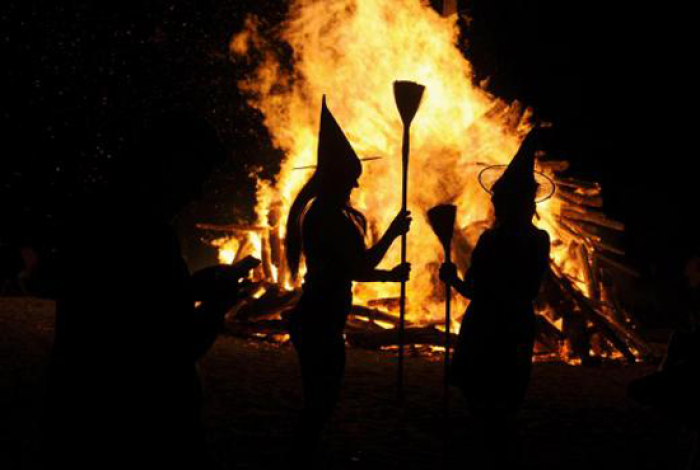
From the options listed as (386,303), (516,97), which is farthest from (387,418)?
(516,97)

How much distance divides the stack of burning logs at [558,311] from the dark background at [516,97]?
806 centimetres

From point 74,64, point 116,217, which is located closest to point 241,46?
point 74,64

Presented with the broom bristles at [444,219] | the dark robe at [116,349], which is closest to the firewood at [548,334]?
the broom bristles at [444,219]

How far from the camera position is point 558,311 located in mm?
10422

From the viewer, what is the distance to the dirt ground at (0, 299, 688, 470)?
15.9ft

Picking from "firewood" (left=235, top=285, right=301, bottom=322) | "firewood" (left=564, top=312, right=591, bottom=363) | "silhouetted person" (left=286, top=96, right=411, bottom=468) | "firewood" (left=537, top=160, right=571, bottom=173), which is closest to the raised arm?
"silhouetted person" (left=286, top=96, right=411, bottom=468)

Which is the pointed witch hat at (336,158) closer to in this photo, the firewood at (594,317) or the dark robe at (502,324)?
the dark robe at (502,324)

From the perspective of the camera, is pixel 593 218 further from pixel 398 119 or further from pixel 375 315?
pixel 375 315

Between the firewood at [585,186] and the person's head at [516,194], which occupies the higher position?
the firewood at [585,186]

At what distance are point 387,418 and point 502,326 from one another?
8.46ft

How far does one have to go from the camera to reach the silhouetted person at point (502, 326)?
368 centimetres

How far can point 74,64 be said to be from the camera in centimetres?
1969

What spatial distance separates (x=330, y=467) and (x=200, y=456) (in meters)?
2.71

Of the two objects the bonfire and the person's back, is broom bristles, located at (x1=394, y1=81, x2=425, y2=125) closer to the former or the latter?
the person's back
